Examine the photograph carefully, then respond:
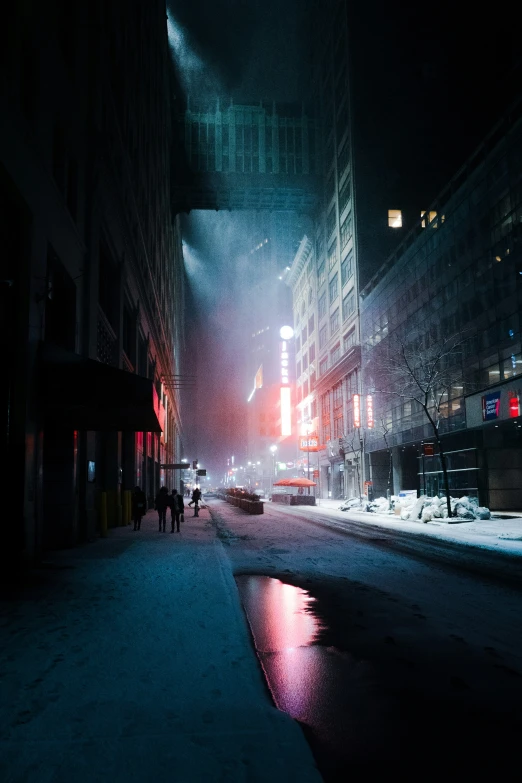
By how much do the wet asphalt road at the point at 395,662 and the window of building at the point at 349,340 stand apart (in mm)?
53382

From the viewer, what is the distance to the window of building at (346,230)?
68.9 meters

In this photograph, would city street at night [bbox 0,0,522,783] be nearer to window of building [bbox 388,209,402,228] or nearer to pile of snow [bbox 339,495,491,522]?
pile of snow [bbox 339,495,491,522]

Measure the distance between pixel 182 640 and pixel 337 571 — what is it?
6.50 m

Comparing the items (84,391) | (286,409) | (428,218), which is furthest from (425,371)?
(286,409)

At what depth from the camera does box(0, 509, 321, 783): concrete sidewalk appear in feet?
11.9

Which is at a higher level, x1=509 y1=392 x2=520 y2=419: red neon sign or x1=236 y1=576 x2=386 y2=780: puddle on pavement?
x1=509 y1=392 x2=520 y2=419: red neon sign

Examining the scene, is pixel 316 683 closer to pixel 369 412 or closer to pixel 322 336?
pixel 369 412

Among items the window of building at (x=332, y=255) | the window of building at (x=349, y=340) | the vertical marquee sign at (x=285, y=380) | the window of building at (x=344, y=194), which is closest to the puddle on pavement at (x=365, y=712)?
the window of building at (x=349, y=340)

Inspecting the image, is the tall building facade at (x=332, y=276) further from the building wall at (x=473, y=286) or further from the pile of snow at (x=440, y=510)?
the pile of snow at (x=440, y=510)

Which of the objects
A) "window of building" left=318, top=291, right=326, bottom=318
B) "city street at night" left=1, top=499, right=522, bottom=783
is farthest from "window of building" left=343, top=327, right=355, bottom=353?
"city street at night" left=1, top=499, right=522, bottom=783

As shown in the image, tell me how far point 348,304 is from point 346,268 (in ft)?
16.3

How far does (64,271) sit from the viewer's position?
54.0 feet

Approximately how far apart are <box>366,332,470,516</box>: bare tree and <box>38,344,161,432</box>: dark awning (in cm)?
1888

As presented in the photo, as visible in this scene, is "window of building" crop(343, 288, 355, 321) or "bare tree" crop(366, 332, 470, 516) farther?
"window of building" crop(343, 288, 355, 321)
